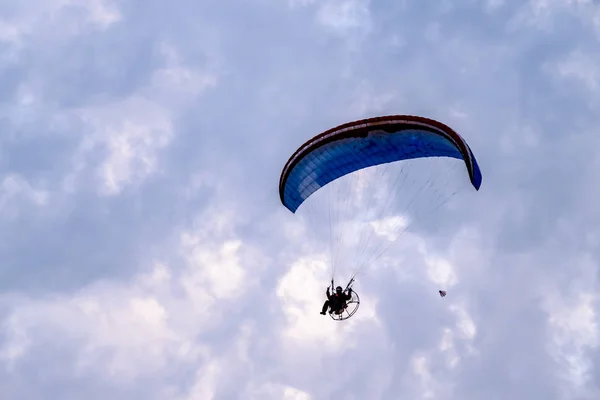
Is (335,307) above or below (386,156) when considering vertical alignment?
below

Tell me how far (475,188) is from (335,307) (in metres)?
10.4

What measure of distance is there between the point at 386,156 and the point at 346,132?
2593 millimetres

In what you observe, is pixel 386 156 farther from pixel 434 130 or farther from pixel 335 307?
pixel 335 307

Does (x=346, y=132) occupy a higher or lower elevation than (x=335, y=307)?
higher

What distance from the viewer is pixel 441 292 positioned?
44.8m

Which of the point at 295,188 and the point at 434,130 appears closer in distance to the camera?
the point at 434,130

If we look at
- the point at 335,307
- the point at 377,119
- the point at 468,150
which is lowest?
the point at 335,307

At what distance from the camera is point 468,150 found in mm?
36031

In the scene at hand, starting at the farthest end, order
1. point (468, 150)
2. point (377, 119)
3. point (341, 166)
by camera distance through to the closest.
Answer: point (341, 166) < point (377, 119) < point (468, 150)

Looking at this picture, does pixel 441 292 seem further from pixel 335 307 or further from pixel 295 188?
pixel 295 188

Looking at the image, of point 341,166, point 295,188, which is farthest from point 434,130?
point 295,188

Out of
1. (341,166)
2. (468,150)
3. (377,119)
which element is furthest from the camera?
(341,166)

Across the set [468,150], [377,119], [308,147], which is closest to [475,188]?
[468,150]

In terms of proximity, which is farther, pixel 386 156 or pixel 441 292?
pixel 441 292
